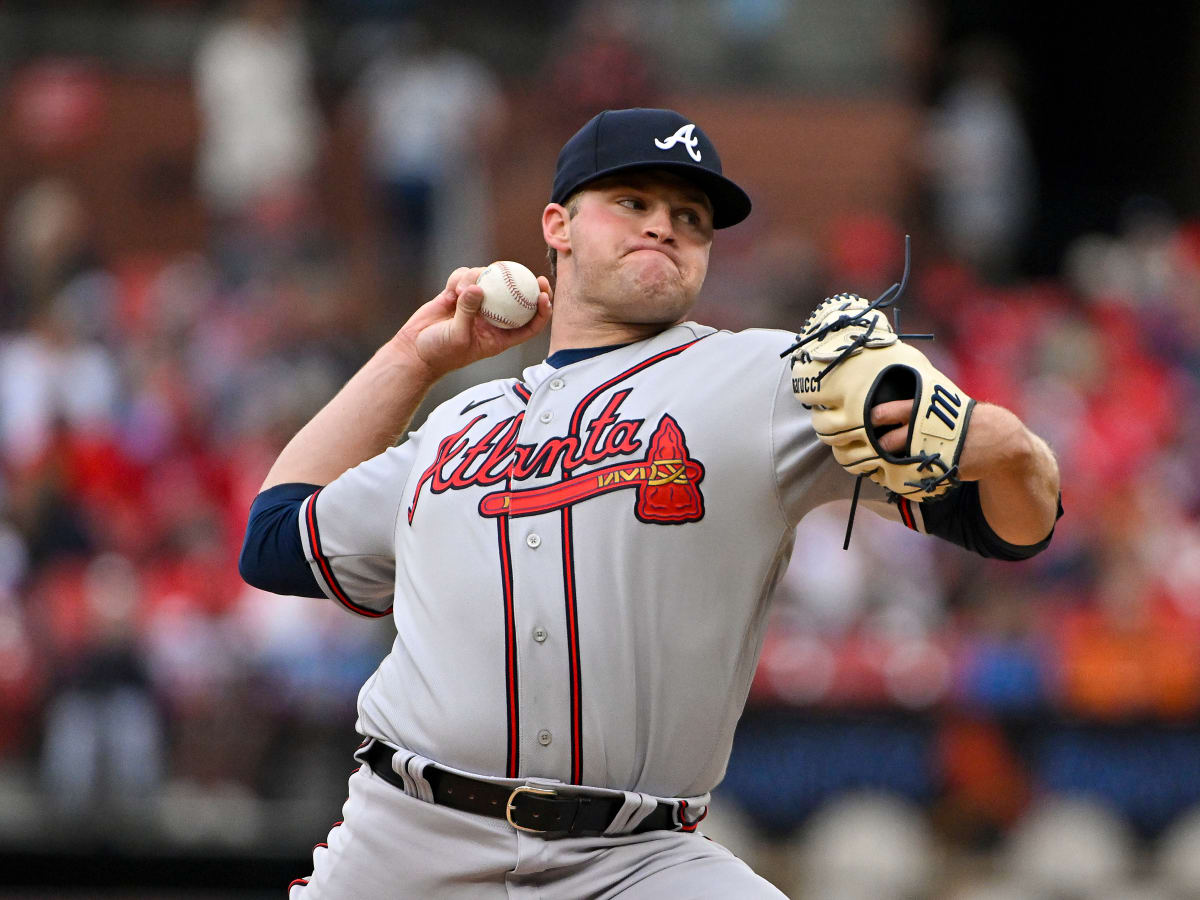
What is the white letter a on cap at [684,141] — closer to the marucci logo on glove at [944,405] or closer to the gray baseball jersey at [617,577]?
the gray baseball jersey at [617,577]

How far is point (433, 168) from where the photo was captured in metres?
10.6

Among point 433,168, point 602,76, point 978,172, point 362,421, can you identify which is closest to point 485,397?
point 362,421

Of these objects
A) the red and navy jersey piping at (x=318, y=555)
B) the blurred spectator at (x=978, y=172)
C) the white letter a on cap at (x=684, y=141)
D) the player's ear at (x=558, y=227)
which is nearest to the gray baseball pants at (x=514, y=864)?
the red and navy jersey piping at (x=318, y=555)

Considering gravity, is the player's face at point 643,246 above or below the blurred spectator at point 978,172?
below

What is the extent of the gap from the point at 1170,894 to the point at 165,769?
14.5ft

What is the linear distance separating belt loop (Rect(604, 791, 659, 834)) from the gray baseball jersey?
0.05 metres

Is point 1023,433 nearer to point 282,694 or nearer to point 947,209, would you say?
point 282,694

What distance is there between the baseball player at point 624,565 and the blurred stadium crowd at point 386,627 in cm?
440

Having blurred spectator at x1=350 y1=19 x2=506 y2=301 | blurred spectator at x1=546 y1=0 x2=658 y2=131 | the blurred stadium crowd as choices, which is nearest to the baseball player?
the blurred stadium crowd

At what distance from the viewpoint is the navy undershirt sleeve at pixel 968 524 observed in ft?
9.27

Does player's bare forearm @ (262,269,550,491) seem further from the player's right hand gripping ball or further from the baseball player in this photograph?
the player's right hand gripping ball

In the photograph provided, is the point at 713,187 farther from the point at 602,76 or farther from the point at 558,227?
the point at 602,76

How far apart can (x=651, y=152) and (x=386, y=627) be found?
4879 mm

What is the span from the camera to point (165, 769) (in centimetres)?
724
